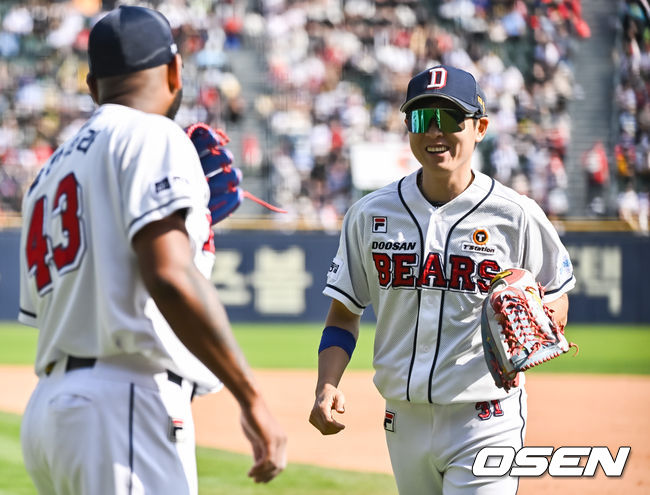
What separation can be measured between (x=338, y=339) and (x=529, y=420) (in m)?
5.96

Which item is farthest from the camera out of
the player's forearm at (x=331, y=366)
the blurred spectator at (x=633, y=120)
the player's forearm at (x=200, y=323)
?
the blurred spectator at (x=633, y=120)

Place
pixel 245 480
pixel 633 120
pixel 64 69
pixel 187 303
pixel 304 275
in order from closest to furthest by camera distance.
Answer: pixel 187 303 → pixel 245 480 → pixel 304 275 → pixel 633 120 → pixel 64 69

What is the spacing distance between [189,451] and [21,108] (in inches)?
710

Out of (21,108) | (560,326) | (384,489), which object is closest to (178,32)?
(21,108)

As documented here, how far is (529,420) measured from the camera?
903 centimetres

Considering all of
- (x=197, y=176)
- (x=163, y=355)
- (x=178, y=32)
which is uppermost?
(x=178, y=32)

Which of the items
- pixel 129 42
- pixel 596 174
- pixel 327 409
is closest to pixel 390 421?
pixel 327 409

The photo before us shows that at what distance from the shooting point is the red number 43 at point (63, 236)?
231 cm

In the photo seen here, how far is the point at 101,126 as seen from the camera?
2.36 m

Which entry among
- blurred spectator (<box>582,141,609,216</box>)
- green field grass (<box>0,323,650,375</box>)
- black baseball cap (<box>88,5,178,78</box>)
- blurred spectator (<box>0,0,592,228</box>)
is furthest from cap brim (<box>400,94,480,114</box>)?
blurred spectator (<box>582,141,609,216</box>)

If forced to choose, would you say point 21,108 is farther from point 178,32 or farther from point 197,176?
point 197,176

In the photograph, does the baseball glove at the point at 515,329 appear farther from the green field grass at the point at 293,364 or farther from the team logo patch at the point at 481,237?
the green field grass at the point at 293,364

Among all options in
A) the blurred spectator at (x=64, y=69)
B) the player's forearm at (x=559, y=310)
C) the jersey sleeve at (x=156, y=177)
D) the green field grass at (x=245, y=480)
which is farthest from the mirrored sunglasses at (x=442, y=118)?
the blurred spectator at (x=64, y=69)

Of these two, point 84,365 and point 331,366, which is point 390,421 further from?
point 84,365
